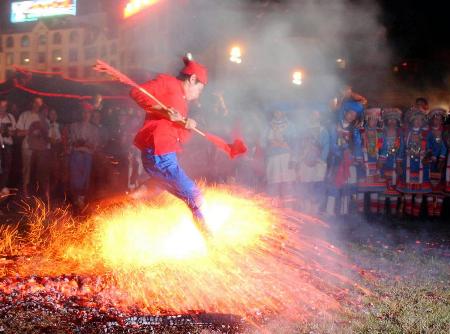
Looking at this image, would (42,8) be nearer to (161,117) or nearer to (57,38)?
(57,38)

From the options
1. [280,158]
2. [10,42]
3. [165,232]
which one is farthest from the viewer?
[10,42]

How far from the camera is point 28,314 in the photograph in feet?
11.3

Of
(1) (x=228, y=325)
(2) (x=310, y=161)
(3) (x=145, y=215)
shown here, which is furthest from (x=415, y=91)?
(1) (x=228, y=325)

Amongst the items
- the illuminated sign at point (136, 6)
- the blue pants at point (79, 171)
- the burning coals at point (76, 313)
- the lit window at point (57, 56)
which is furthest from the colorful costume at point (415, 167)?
the lit window at point (57, 56)

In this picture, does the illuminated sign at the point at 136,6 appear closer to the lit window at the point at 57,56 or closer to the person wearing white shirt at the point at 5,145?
the person wearing white shirt at the point at 5,145

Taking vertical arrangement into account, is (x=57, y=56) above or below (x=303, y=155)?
above

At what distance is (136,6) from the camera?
13.8 meters

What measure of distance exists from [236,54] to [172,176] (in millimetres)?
5017

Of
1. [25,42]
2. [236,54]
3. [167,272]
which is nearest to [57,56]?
[25,42]

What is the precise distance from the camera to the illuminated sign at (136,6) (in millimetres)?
13273

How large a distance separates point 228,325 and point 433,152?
6.49 metres

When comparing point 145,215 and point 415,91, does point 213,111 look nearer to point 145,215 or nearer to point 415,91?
point 145,215

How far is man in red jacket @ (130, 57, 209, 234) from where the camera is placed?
14.9ft

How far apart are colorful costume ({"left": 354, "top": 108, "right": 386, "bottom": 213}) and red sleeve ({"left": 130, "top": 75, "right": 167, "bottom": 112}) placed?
4832 millimetres
